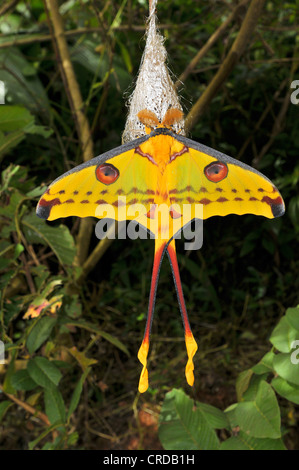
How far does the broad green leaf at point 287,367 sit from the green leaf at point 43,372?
16.9 inches

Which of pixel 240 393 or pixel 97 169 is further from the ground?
pixel 97 169

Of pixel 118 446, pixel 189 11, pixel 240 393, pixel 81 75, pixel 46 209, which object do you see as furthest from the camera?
pixel 189 11

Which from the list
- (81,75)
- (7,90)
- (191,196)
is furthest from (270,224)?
(191,196)

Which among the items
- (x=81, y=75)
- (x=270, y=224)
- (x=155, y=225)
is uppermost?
(x=81, y=75)

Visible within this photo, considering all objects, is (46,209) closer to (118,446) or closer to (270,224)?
(118,446)

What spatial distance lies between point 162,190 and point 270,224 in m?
1.44

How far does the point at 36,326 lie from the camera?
1.06m

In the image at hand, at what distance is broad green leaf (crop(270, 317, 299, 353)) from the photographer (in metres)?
0.88

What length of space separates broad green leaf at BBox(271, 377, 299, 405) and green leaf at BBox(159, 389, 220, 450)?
18 centimetres

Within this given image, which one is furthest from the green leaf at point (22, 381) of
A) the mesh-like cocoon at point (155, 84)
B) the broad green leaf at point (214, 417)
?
the mesh-like cocoon at point (155, 84)

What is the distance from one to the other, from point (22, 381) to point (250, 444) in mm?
475

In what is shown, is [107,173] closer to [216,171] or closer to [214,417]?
[216,171]

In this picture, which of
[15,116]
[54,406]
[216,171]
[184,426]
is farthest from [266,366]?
[15,116]

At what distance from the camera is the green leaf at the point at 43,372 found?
100 cm
